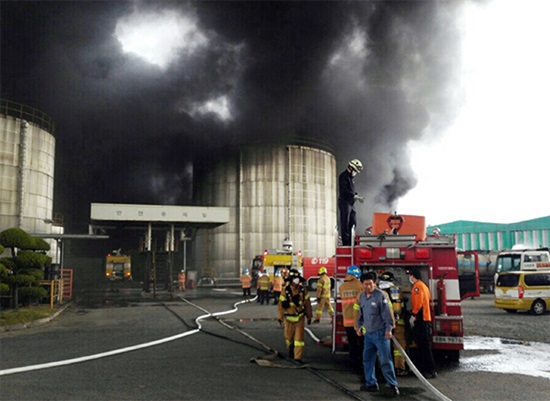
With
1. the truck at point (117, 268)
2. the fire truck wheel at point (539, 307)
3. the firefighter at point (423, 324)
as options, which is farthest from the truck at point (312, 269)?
A: the firefighter at point (423, 324)

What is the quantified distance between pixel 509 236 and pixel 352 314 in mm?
69979

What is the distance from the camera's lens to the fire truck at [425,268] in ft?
24.8

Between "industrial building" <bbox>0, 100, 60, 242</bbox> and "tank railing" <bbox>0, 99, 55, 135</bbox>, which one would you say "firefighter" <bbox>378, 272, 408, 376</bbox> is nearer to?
"industrial building" <bbox>0, 100, 60, 242</bbox>

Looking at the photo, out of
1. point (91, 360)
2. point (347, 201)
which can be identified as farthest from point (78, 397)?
point (347, 201)

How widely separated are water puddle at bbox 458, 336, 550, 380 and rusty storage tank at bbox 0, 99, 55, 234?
2394 cm

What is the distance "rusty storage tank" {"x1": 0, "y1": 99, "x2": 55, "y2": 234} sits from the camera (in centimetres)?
2572

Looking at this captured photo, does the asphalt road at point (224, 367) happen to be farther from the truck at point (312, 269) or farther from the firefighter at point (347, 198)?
the truck at point (312, 269)

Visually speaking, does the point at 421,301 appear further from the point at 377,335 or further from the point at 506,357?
the point at 506,357

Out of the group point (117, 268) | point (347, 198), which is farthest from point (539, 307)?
point (117, 268)

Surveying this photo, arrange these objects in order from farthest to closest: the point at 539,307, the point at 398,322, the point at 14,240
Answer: the point at 14,240 < the point at 539,307 < the point at 398,322

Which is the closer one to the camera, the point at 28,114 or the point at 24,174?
the point at 24,174

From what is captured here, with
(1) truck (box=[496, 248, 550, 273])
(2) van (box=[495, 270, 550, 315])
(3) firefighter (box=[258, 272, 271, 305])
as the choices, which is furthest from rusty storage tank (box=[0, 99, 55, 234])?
(1) truck (box=[496, 248, 550, 273])

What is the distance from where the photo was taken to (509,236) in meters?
69.4

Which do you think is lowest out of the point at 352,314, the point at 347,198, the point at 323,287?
the point at 352,314
